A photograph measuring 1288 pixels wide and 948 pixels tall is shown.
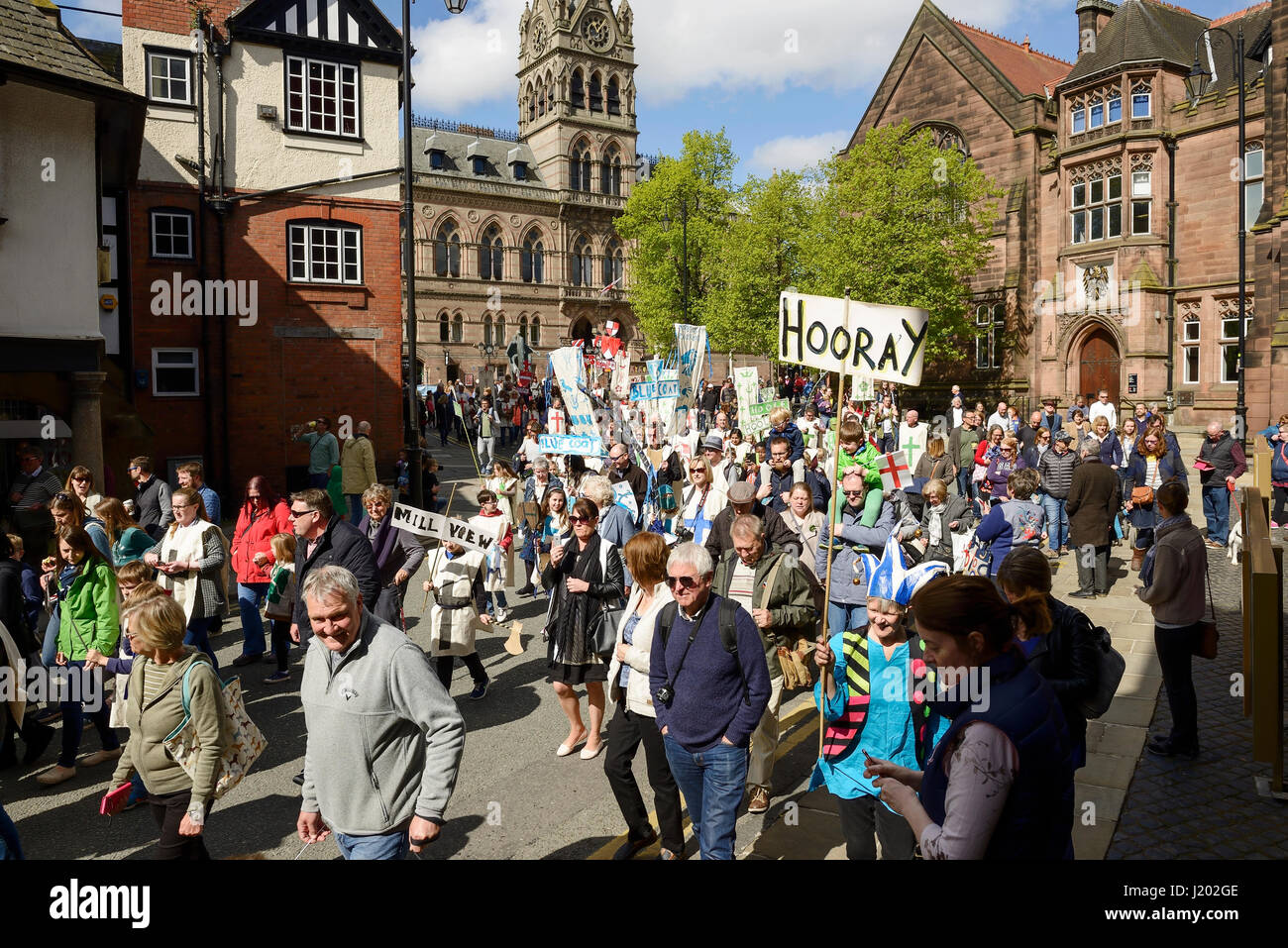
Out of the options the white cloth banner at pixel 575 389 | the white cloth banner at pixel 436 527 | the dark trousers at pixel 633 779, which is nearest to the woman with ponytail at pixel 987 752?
the dark trousers at pixel 633 779

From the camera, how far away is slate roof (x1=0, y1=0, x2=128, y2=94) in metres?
11.9

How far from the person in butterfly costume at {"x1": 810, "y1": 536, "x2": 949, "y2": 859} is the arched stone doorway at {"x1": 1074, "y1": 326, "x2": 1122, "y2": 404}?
32.0 m

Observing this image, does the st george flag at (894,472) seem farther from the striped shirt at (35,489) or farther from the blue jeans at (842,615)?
the striped shirt at (35,489)

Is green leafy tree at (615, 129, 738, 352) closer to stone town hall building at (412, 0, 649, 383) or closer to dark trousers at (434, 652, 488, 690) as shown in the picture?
stone town hall building at (412, 0, 649, 383)

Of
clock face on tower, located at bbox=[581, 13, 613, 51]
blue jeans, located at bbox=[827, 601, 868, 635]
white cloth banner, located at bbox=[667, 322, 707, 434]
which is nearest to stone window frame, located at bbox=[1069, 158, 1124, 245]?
white cloth banner, located at bbox=[667, 322, 707, 434]

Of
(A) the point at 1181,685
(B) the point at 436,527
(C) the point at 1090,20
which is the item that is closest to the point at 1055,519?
(A) the point at 1181,685

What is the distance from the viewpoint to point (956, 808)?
2732mm

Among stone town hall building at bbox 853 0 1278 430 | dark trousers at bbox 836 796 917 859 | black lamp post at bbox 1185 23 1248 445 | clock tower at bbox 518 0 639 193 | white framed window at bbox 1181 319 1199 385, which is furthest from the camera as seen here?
clock tower at bbox 518 0 639 193

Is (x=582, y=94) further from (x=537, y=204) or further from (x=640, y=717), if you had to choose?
(x=640, y=717)

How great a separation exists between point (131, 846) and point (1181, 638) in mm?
7221

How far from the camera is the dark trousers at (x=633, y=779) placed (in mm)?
5004

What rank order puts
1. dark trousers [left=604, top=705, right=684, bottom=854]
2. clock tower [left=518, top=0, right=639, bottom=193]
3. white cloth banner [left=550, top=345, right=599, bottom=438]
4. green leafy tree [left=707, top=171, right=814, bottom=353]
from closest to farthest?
dark trousers [left=604, top=705, right=684, bottom=854] → white cloth banner [left=550, top=345, right=599, bottom=438] → green leafy tree [left=707, top=171, right=814, bottom=353] → clock tower [left=518, top=0, right=639, bottom=193]

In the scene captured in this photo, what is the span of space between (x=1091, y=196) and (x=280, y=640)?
112 ft
